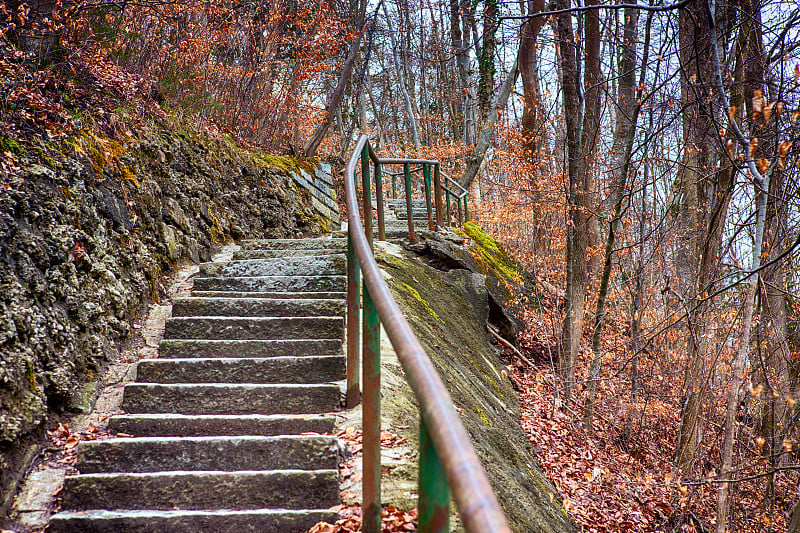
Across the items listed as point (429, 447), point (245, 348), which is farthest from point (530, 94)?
point (429, 447)

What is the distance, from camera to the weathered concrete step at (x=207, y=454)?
9.41ft

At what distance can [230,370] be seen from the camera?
362 cm

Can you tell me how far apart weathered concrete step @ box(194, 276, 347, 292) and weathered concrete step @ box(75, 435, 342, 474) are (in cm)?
206

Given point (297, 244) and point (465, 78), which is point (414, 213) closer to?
point (297, 244)

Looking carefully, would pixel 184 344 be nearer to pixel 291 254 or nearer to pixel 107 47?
pixel 291 254

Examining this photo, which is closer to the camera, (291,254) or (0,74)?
(0,74)

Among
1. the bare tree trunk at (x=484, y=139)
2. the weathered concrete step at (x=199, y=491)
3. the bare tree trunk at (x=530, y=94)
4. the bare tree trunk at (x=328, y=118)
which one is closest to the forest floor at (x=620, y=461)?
the weathered concrete step at (x=199, y=491)

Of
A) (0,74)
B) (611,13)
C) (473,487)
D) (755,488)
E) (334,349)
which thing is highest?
(611,13)

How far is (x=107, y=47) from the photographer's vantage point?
5.36 meters

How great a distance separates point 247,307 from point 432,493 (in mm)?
3608

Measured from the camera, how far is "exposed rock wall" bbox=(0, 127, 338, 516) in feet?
9.81

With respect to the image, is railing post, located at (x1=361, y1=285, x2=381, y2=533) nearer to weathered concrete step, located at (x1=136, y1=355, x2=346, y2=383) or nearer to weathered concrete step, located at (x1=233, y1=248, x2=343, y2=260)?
weathered concrete step, located at (x1=136, y1=355, x2=346, y2=383)

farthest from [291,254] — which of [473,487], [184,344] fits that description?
[473,487]

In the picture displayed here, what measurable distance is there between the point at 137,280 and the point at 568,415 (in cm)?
534
